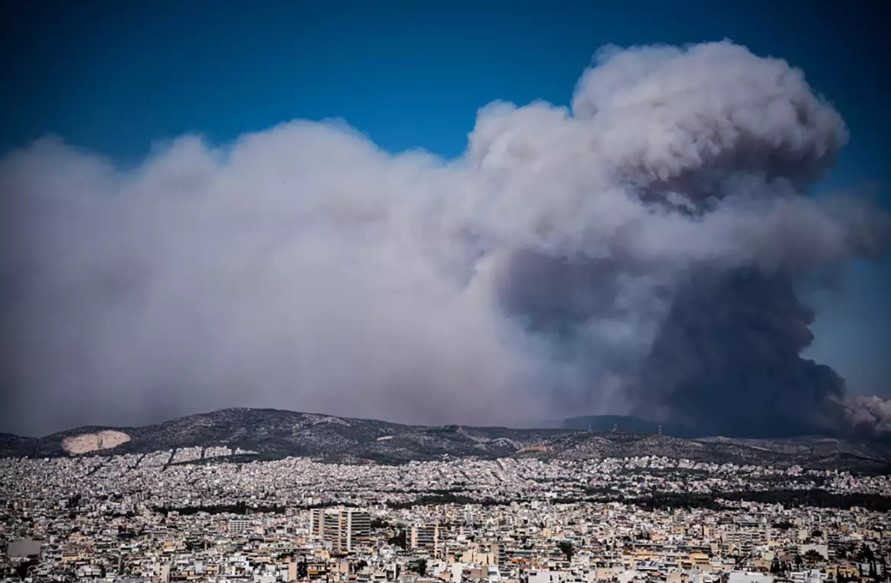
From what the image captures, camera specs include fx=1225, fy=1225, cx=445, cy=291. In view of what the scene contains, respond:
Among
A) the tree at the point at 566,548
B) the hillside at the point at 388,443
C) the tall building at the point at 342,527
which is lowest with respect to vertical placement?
the tree at the point at 566,548

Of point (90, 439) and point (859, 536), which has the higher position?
point (90, 439)

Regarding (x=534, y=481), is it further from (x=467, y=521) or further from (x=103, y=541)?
(x=103, y=541)

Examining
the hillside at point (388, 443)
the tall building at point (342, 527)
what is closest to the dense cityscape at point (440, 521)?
the tall building at point (342, 527)

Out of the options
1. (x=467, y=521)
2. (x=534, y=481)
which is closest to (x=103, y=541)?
(x=467, y=521)

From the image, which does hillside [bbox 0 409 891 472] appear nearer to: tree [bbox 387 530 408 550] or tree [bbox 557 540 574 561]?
tree [bbox 557 540 574 561]

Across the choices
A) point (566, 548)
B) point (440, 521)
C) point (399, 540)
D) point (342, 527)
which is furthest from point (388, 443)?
point (566, 548)

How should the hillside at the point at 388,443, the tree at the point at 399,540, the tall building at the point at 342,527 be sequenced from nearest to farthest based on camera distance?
the tree at the point at 399,540 < the tall building at the point at 342,527 < the hillside at the point at 388,443

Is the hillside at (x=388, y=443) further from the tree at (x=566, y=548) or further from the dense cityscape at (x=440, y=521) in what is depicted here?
the tree at (x=566, y=548)
